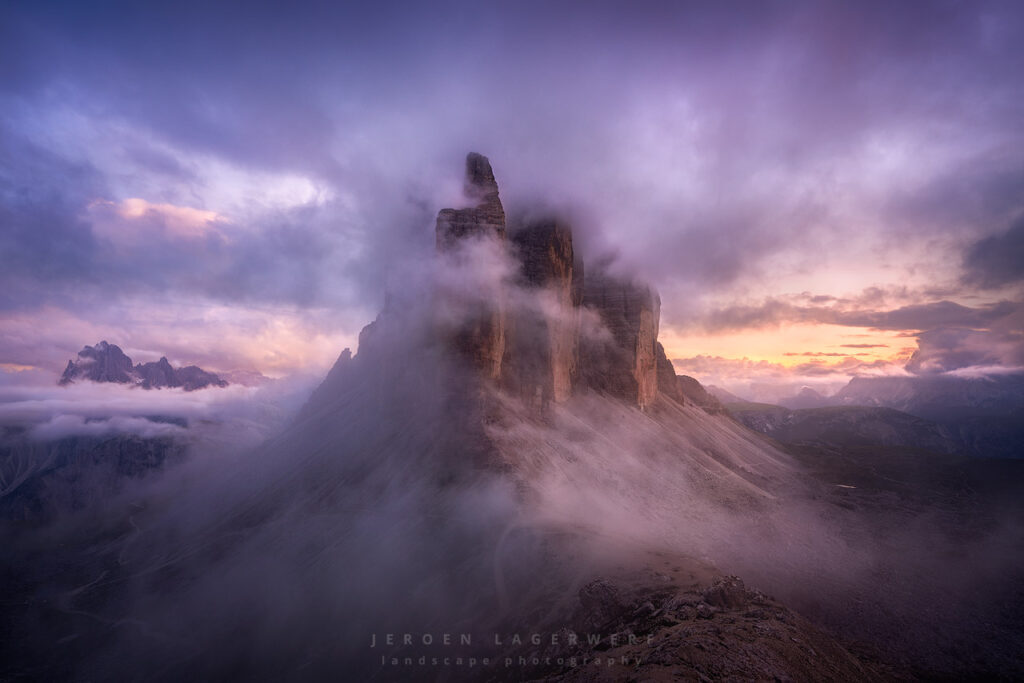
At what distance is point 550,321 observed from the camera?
105312 mm

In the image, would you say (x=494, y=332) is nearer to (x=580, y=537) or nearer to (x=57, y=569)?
(x=580, y=537)

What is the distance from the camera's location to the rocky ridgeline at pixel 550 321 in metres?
88.9

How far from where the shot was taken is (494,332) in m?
86.6

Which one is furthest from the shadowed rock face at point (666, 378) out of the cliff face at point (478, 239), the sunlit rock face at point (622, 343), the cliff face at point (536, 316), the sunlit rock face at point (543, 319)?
the cliff face at point (478, 239)

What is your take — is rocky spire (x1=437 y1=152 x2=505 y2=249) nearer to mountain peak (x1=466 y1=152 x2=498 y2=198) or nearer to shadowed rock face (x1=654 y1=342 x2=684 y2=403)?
mountain peak (x1=466 y1=152 x2=498 y2=198)

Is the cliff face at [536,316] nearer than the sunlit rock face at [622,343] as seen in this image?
Yes

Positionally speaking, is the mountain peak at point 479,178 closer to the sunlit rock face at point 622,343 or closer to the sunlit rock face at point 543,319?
the sunlit rock face at point 543,319

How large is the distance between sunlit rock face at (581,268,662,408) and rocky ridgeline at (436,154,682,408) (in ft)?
0.91

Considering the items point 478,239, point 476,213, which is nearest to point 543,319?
point 478,239

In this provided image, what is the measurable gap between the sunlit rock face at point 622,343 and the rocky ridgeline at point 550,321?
278 millimetres

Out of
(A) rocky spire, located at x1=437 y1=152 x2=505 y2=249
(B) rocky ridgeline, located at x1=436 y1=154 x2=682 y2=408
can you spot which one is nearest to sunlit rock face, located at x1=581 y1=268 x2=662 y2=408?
(B) rocky ridgeline, located at x1=436 y1=154 x2=682 y2=408

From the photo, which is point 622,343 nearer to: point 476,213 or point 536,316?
point 536,316

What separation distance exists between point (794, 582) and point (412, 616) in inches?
1874

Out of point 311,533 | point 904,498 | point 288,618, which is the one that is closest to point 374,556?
point 288,618
